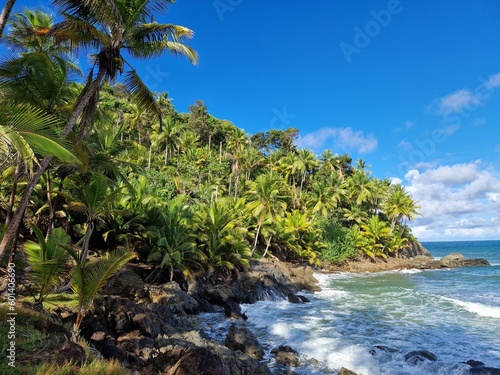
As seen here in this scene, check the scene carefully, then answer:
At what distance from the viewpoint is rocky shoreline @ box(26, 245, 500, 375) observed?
7.19 m

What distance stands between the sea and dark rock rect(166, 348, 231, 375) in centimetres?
364

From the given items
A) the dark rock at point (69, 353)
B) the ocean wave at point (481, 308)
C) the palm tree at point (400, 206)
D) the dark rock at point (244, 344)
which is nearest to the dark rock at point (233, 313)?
the dark rock at point (244, 344)

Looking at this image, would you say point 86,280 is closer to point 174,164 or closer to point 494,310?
point 494,310

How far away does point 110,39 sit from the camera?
862 cm

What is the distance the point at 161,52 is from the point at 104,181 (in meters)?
5.90

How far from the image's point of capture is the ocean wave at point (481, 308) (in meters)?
16.6

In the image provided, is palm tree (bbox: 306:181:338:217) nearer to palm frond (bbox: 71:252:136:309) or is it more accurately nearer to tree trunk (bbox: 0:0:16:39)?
palm frond (bbox: 71:252:136:309)

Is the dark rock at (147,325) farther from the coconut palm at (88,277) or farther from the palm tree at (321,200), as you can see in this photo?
the palm tree at (321,200)

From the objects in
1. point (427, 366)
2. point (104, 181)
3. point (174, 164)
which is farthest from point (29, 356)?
point (174, 164)

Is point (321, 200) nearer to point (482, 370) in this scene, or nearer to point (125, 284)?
point (125, 284)

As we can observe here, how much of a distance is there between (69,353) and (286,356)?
7059mm

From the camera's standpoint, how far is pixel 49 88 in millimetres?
9688

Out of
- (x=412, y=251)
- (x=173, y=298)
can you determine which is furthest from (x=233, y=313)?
(x=412, y=251)

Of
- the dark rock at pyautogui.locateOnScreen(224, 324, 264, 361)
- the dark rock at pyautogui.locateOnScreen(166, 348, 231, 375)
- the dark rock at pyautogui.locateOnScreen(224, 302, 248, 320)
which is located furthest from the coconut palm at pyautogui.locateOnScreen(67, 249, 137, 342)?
the dark rock at pyautogui.locateOnScreen(224, 302, 248, 320)
